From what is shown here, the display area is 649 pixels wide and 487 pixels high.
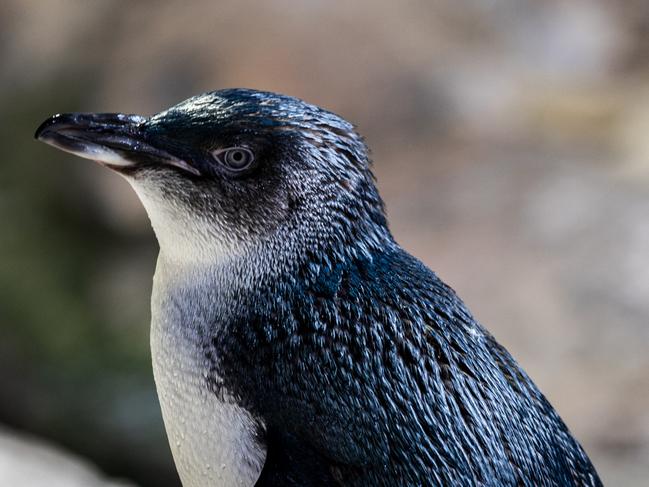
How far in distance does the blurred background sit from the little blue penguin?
225 cm

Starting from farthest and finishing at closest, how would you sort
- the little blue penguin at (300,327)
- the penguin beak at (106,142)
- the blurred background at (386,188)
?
1. the blurred background at (386,188)
2. the penguin beak at (106,142)
3. the little blue penguin at (300,327)

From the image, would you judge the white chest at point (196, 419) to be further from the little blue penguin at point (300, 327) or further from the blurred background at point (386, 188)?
the blurred background at point (386, 188)

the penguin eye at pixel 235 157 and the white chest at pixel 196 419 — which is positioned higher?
the penguin eye at pixel 235 157

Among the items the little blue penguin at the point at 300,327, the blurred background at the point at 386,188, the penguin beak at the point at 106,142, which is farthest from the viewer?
the blurred background at the point at 386,188

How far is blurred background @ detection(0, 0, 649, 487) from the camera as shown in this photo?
15.7 ft

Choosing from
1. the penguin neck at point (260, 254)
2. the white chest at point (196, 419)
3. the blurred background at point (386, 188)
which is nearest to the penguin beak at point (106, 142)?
the penguin neck at point (260, 254)

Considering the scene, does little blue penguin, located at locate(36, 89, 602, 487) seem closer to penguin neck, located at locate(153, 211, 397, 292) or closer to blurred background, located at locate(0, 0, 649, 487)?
penguin neck, located at locate(153, 211, 397, 292)

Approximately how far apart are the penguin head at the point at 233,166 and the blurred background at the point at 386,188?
91.2 inches

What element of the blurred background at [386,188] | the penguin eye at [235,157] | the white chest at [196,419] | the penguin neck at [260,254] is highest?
the blurred background at [386,188]

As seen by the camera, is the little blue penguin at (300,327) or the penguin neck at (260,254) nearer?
the little blue penguin at (300,327)

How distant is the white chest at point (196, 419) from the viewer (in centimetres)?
178

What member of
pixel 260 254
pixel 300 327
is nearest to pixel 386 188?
pixel 260 254

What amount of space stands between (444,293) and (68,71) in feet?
17.5

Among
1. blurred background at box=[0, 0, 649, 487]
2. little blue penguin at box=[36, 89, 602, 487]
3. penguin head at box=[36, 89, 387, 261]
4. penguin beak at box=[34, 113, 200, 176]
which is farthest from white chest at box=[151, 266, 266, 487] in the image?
blurred background at box=[0, 0, 649, 487]
